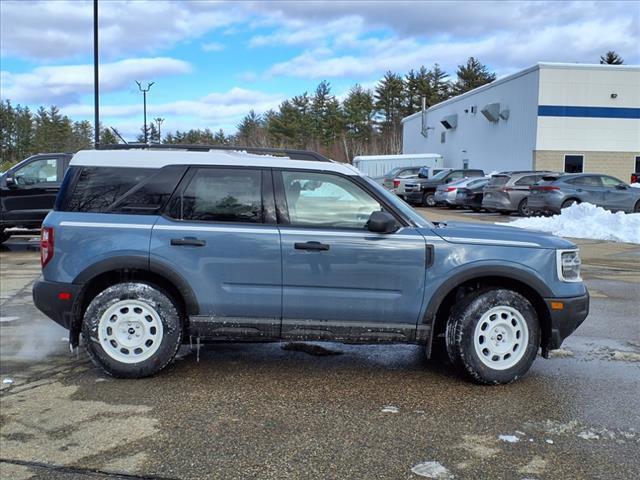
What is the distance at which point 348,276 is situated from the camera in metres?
4.78

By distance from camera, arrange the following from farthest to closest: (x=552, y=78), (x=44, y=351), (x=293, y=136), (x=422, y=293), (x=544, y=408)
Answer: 1. (x=293, y=136)
2. (x=552, y=78)
3. (x=44, y=351)
4. (x=422, y=293)
5. (x=544, y=408)

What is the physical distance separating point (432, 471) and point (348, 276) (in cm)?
170

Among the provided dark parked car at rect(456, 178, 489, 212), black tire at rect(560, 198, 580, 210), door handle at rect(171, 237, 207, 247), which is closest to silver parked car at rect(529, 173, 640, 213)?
black tire at rect(560, 198, 580, 210)

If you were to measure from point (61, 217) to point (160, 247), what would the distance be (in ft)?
2.77

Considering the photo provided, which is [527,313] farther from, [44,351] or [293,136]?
[293,136]

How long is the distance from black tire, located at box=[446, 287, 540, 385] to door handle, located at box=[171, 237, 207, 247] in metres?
2.04

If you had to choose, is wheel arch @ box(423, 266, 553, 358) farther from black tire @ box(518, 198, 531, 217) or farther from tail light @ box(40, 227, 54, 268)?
black tire @ box(518, 198, 531, 217)

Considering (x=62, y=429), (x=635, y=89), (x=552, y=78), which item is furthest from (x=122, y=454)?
(x=635, y=89)

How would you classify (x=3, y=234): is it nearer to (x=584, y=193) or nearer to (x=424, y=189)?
(x=584, y=193)

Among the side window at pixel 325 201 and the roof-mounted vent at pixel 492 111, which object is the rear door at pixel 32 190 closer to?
the side window at pixel 325 201

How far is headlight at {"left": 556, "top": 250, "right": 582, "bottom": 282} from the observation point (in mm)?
4875

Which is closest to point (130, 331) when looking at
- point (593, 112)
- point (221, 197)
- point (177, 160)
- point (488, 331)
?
point (221, 197)

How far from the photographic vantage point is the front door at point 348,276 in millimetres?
4773

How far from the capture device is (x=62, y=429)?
13.3 feet
